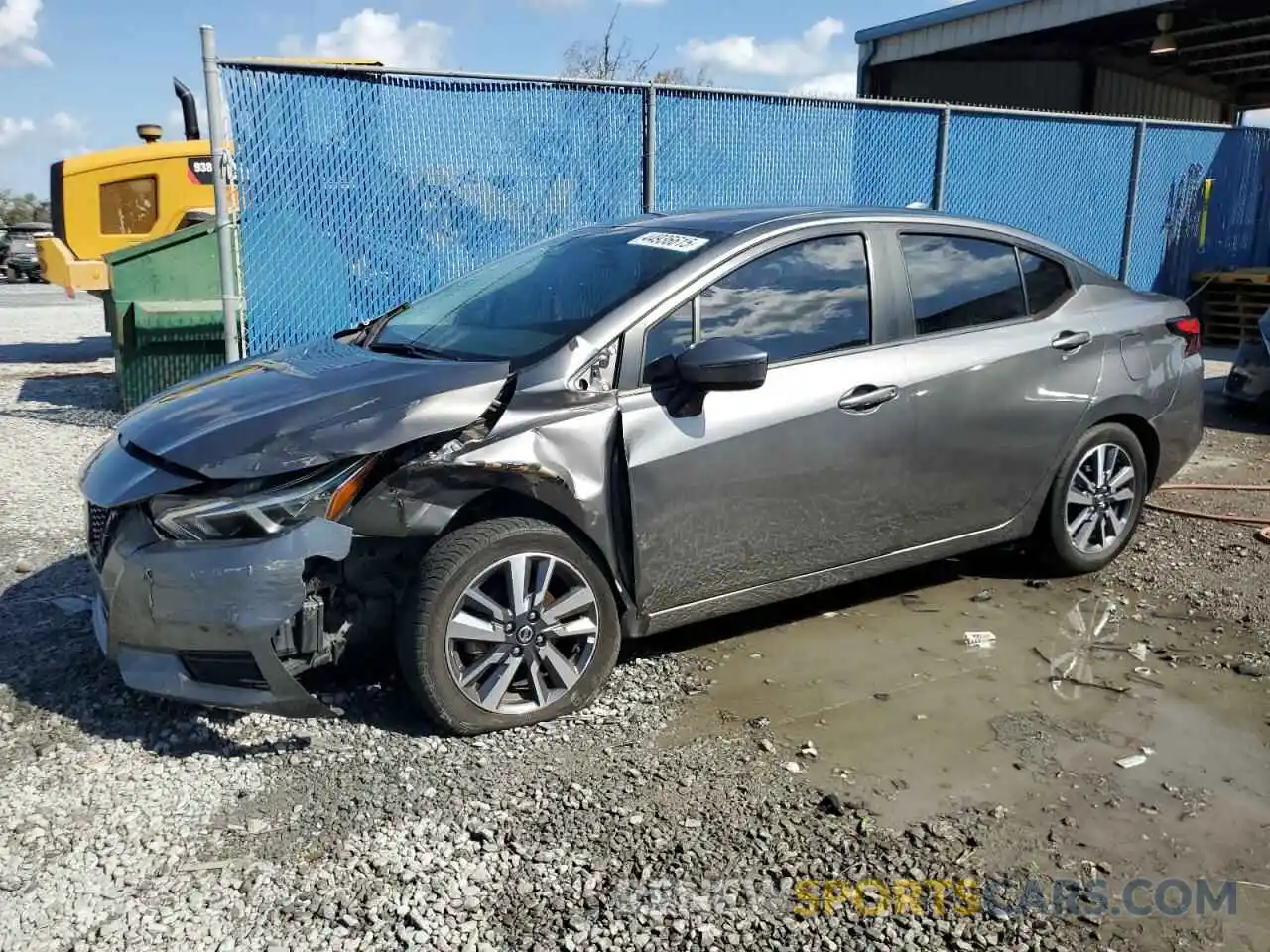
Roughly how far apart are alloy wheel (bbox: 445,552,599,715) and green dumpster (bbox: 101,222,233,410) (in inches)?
234

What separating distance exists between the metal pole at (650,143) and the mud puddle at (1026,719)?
4930mm

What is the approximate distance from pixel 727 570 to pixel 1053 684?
4.27ft

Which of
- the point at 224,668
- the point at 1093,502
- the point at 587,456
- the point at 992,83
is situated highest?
the point at 992,83

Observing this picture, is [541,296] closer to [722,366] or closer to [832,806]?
[722,366]

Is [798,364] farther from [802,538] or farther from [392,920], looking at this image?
[392,920]

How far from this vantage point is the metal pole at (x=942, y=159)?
10586 mm

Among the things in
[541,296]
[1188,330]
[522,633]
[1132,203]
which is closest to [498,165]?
[541,296]

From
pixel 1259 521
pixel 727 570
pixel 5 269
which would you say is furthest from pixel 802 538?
pixel 5 269

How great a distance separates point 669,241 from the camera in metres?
4.04

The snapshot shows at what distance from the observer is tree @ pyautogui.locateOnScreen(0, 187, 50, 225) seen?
49606mm

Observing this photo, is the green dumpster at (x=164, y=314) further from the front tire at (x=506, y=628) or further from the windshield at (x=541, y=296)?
the front tire at (x=506, y=628)

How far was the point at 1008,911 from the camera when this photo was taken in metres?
2.64

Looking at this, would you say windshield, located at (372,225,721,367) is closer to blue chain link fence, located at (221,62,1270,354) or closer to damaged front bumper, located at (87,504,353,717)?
damaged front bumper, located at (87,504,353,717)

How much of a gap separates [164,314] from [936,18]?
1248 centimetres
